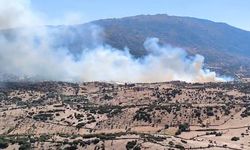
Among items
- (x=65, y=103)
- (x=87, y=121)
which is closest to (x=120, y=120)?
(x=87, y=121)

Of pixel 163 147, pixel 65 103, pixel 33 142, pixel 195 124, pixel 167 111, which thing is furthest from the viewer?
pixel 65 103

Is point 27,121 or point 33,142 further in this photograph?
point 27,121

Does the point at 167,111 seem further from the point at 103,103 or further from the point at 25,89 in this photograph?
the point at 25,89

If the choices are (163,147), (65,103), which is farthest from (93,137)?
(65,103)

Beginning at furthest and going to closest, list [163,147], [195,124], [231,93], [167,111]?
[231,93], [167,111], [195,124], [163,147]

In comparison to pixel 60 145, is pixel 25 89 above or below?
above

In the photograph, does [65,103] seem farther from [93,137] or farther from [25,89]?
[93,137]
